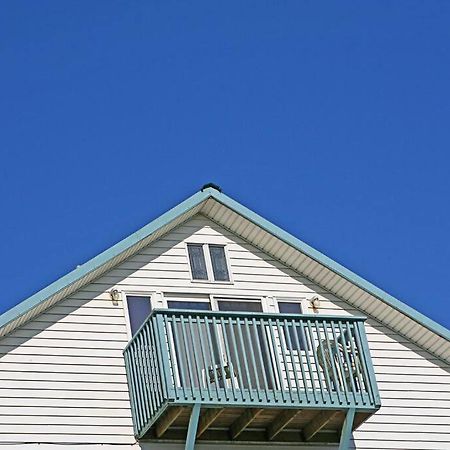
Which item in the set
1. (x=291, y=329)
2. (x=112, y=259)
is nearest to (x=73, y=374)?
(x=112, y=259)

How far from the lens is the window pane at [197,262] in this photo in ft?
74.7

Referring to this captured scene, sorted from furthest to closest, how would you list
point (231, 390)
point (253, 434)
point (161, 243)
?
point (161, 243) → point (253, 434) → point (231, 390)

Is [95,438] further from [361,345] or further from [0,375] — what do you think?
[361,345]

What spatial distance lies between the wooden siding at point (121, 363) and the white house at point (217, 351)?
22mm

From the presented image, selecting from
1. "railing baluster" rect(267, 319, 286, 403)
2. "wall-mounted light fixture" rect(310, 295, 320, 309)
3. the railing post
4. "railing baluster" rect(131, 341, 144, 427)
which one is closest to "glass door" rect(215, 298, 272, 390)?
"railing baluster" rect(267, 319, 286, 403)

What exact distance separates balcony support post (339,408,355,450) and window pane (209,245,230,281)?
145 inches

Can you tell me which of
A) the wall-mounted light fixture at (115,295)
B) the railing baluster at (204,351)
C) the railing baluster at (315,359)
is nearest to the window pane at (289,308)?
the railing baluster at (315,359)

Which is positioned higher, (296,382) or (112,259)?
(112,259)

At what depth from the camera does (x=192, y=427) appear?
19828 mm

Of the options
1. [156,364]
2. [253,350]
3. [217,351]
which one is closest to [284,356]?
[253,350]

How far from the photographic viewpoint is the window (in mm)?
22812

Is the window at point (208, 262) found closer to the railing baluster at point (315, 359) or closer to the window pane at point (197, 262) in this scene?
the window pane at point (197, 262)

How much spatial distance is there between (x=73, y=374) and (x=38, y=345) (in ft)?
2.47

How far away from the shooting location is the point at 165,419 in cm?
2019
